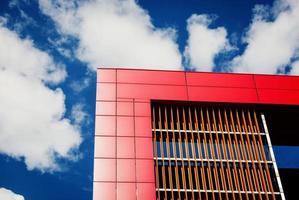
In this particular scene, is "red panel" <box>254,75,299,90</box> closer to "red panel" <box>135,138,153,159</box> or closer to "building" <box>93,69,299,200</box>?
"building" <box>93,69,299,200</box>

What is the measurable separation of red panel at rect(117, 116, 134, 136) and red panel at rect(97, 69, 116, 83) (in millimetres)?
2422

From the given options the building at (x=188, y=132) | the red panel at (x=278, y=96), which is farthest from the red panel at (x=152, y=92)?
the red panel at (x=278, y=96)

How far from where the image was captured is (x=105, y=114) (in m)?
19.3

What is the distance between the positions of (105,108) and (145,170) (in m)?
4.01

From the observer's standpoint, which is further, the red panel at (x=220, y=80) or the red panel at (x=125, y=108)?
the red panel at (x=220, y=80)

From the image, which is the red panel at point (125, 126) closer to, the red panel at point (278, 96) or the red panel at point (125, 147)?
the red panel at point (125, 147)

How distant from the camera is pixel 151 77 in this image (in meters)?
20.7

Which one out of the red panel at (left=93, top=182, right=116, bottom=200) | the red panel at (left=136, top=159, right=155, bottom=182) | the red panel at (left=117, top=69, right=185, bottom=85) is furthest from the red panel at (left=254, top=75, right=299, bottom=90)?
the red panel at (left=93, top=182, right=116, bottom=200)

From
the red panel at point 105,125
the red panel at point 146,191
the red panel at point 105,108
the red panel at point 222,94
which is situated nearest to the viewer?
the red panel at point 146,191

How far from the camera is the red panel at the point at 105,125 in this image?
18734 millimetres

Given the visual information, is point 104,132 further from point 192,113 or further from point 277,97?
point 277,97

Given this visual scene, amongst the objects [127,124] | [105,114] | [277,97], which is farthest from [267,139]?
[105,114]

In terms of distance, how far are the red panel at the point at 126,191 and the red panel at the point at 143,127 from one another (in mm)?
2724

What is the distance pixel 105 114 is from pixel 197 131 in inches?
190
